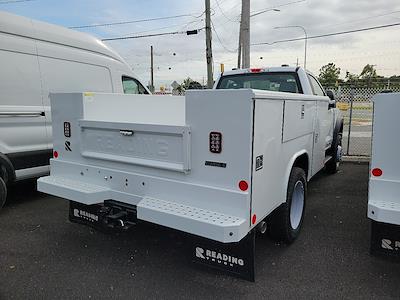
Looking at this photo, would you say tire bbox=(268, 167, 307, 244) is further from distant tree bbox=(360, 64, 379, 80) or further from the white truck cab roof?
distant tree bbox=(360, 64, 379, 80)

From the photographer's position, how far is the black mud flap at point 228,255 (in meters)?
2.88

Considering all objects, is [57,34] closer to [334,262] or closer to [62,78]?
[62,78]

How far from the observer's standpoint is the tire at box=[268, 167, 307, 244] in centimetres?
360

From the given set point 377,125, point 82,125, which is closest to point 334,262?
point 377,125

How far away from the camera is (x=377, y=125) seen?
9.75 ft

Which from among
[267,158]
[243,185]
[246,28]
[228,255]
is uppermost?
[246,28]

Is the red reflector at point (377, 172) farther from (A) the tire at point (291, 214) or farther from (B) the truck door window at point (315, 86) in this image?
(B) the truck door window at point (315, 86)

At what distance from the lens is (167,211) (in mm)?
2877

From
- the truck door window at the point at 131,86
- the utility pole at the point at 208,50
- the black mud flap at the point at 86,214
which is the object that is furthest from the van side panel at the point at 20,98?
the utility pole at the point at 208,50

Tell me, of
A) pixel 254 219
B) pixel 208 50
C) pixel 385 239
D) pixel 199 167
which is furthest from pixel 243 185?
pixel 208 50

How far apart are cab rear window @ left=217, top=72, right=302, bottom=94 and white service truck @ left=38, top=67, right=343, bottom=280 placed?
0.92 meters

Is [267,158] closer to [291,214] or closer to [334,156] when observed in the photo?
[291,214]

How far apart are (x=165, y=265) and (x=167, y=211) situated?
0.95 meters

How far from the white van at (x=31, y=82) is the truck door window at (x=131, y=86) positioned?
1.19 m
